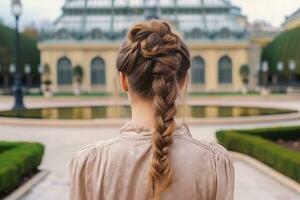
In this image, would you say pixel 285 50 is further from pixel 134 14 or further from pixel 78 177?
pixel 78 177

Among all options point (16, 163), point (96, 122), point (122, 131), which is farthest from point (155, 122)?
point (96, 122)

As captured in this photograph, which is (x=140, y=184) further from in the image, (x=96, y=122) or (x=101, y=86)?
(x=101, y=86)

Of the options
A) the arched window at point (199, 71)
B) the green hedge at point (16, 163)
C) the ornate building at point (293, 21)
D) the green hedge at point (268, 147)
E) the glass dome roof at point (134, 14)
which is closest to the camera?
the green hedge at point (16, 163)

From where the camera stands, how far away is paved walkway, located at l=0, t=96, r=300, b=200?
23.4 ft

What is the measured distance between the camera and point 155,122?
5.24ft

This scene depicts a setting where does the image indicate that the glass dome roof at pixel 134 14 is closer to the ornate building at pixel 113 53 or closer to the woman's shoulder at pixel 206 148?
the ornate building at pixel 113 53

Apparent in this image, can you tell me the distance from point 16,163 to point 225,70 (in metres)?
47.1

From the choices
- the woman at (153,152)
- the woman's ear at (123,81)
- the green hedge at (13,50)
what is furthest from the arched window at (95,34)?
the woman at (153,152)

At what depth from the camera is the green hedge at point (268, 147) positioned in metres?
7.82

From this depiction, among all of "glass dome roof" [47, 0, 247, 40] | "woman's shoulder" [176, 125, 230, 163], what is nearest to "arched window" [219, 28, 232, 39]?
"glass dome roof" [47, 0, 247, 40]

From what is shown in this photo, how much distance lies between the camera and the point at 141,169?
161 cm

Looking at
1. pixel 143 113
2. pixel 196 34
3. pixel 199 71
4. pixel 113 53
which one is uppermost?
pixel 196 34

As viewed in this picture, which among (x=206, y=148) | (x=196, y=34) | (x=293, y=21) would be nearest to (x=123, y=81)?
(x=206, y=148)

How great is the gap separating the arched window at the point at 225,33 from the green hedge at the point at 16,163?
4477 centimetres
